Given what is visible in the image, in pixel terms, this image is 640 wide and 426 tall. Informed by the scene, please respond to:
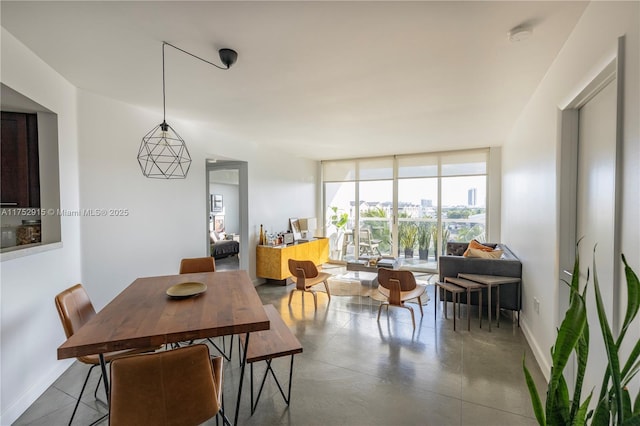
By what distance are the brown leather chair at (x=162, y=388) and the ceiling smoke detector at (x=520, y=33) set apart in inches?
100

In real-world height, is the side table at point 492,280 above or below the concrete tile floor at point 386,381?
above

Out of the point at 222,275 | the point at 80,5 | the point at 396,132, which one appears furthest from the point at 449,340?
the point at 80,5

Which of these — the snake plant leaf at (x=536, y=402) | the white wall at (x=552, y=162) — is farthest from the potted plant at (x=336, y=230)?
the snake plant leaf at (x=536, y=402)

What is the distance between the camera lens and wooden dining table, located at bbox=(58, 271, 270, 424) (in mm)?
1401

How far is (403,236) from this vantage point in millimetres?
6371

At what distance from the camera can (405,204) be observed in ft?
20.8

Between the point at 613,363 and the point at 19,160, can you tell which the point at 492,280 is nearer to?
the point at 613,363

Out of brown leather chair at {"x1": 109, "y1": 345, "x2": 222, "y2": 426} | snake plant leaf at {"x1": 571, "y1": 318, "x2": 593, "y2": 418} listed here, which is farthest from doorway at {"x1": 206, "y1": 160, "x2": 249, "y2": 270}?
snake plant leaf at {"x1": 571, "y1": 318, "x2": 593, "y2": 418}

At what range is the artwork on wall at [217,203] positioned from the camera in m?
8.45

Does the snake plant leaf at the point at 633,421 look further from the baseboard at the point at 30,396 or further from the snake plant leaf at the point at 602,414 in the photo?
the baseboard at the point at 30,396

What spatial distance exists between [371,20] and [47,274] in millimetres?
3052

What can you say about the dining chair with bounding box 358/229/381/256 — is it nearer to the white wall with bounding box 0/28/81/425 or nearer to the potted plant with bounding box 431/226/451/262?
the potted plant with bounding box 431/226/451/262

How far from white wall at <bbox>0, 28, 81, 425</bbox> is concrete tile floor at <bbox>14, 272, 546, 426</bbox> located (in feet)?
0.57

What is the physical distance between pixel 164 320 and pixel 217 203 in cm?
745
